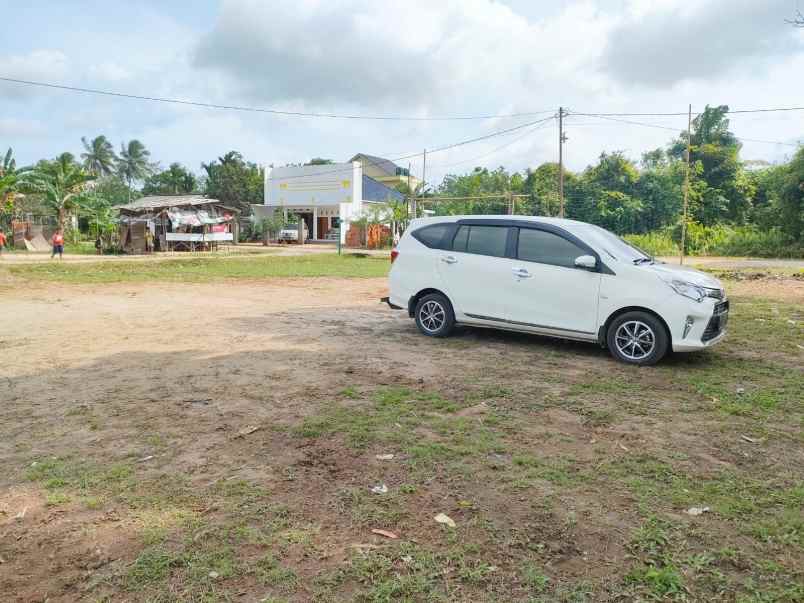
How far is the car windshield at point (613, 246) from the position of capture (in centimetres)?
727

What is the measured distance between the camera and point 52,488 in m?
3.65

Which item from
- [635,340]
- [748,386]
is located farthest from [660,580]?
[635,340]

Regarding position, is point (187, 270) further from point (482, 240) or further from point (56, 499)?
point (56, 499)

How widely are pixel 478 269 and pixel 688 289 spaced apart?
2502mm

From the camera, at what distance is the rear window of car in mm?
8438

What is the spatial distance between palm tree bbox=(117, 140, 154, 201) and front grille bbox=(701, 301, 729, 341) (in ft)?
270

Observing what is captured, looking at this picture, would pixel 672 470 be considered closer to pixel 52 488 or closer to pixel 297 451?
pixel 297 451

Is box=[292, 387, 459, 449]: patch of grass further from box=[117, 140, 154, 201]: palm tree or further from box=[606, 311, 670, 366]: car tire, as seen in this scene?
box=[117, 140, 154, 201]: palm tree

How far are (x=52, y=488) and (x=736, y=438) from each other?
4664mm

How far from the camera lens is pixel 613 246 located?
7.51 metres

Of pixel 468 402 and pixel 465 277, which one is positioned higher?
pixel 465 277

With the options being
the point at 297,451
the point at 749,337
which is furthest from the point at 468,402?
the point at 749,337

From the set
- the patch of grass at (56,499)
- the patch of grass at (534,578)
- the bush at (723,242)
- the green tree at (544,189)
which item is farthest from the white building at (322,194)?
the patch of grass at (534,578)

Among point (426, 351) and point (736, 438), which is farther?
point (426, 351)
